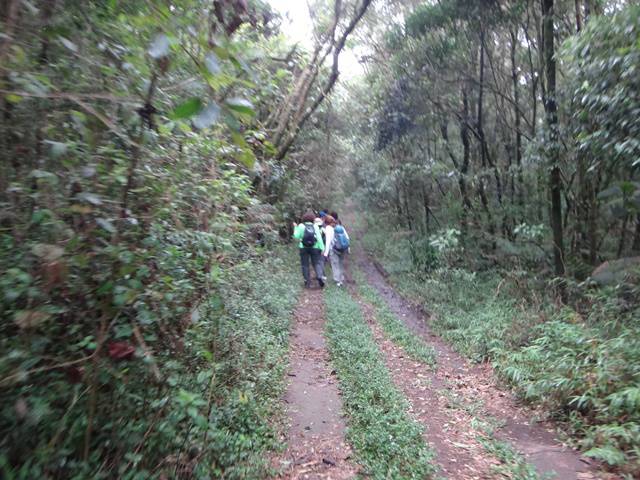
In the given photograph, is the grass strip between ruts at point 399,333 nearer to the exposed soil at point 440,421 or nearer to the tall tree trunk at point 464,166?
the exposed soil at point 440,421

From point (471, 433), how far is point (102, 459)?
3.86m

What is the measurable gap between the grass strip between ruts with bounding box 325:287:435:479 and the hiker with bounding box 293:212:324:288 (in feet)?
12.2

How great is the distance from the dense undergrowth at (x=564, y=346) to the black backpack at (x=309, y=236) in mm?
3067

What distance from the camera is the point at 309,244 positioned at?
1127cm

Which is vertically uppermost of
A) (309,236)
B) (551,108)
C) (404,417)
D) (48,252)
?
(551,108)

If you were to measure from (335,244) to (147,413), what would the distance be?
9.26 metres

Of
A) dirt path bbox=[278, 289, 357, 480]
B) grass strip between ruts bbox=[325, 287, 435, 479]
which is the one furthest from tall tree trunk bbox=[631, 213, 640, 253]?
dirt path bbox=[278, 289, 357, 480]

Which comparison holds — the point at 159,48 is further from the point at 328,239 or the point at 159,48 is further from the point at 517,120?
the point at 517,120

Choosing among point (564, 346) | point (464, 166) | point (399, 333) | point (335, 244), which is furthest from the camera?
point (464, 166)

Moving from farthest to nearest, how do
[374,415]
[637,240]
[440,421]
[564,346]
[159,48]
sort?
1. [637,240]
2. [564,346]
3. [440,421]
4. [374,415]
5. [159,48]

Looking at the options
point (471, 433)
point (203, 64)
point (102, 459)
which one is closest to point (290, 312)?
point (471, 433)

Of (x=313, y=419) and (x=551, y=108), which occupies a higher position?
(x=551, y=108)

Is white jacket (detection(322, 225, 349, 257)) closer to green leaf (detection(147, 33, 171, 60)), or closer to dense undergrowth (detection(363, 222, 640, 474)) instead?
dense undergrowth (detection(363, 222, 640, 474))

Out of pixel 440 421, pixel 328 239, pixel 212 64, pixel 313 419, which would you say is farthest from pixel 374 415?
pixel 328 239
